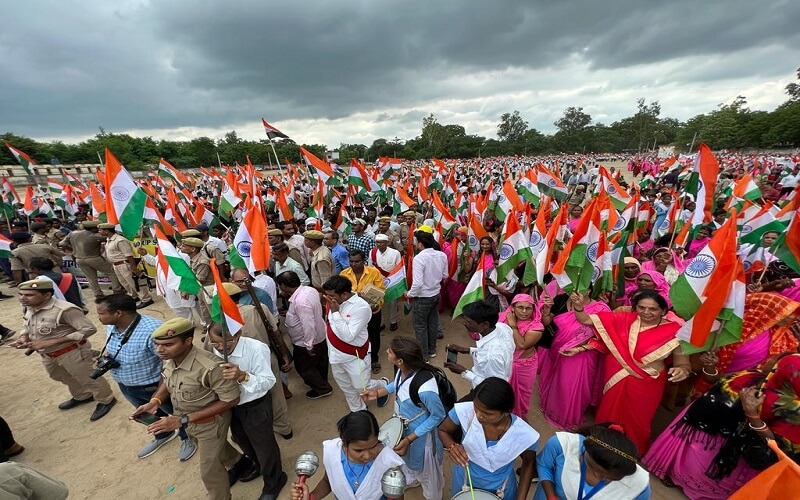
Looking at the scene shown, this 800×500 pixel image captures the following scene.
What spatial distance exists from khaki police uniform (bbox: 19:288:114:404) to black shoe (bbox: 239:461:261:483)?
2296 millimetres

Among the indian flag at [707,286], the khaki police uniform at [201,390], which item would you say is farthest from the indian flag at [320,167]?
the indian flag at [707,286]

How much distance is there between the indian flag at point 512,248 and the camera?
4.12 meters

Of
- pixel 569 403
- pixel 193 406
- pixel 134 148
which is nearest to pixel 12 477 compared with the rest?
pixel 193 406

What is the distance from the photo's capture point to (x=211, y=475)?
2.62 metres

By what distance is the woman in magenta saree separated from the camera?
2711 mm

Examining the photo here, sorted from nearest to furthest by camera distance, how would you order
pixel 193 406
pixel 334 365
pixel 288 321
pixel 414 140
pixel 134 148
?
pixel 193 406
pixel 334 365
pixel 288 321
pixel 134 148
pixel 414 140

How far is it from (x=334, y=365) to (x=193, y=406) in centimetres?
131

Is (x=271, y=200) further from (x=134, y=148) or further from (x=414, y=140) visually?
(x=414, y=140)

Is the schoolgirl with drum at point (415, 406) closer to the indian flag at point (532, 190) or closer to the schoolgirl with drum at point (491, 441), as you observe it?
the schoolgirl with drum at point (491, 441)

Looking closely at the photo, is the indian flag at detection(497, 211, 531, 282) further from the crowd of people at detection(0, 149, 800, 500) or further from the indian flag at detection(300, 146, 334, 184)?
the indian flag at detection(300, 146, 334, 184)

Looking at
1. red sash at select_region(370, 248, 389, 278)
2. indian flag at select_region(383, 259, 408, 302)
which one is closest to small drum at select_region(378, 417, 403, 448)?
indian flag at select_region(383, 259, 408, 302)

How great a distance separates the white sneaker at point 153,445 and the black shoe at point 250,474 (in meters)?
1.16

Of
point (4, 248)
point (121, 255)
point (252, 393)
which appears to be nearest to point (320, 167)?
point (121, 255)

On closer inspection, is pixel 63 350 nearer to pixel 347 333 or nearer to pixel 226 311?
pixel 226 311
